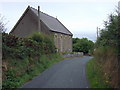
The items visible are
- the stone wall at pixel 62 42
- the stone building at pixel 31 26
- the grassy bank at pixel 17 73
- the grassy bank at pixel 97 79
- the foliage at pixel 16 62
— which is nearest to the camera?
the grassy bank at pixel 97 79

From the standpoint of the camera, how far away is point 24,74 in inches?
503

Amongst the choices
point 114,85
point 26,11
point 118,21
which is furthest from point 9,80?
point 26,11

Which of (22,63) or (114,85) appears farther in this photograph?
(22,63)

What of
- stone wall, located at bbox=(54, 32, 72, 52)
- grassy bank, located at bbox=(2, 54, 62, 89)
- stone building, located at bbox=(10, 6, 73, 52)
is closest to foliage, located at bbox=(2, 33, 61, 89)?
grassy bank, located at bbox=(2, 54, 62, 89)

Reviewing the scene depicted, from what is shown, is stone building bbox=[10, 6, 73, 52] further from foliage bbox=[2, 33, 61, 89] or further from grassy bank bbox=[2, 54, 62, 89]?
grassy bank bbox=[2, 54, 62, 89]

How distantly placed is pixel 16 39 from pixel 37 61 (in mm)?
3026

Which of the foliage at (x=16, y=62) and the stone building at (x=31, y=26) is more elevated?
the stone building at (x=31, y=26)

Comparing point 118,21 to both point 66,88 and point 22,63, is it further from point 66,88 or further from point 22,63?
point 22,63

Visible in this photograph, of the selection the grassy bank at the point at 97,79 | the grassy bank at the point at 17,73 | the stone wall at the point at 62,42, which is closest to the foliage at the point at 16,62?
the grassy bank at the point at 17,73

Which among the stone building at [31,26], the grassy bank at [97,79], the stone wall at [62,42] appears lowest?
the grassy bank at [97,79]

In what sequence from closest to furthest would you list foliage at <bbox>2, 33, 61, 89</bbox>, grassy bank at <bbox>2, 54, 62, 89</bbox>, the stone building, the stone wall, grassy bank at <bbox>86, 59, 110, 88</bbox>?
grassy bank at <bbox>86, 59, 110, 88</bbox>, grassy bank at <bbox>2, 54, 62, 89</bbox>, foliage at <bbox>2, 33, 61, 89</bbox>, the stone building, the stone wall

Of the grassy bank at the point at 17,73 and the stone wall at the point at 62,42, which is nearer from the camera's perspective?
the grassy bank at the point at 17,73

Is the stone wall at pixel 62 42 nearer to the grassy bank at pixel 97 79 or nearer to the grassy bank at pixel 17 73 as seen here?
the grassy bank at pixel 17 73

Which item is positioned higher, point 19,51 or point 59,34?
point 59,34
